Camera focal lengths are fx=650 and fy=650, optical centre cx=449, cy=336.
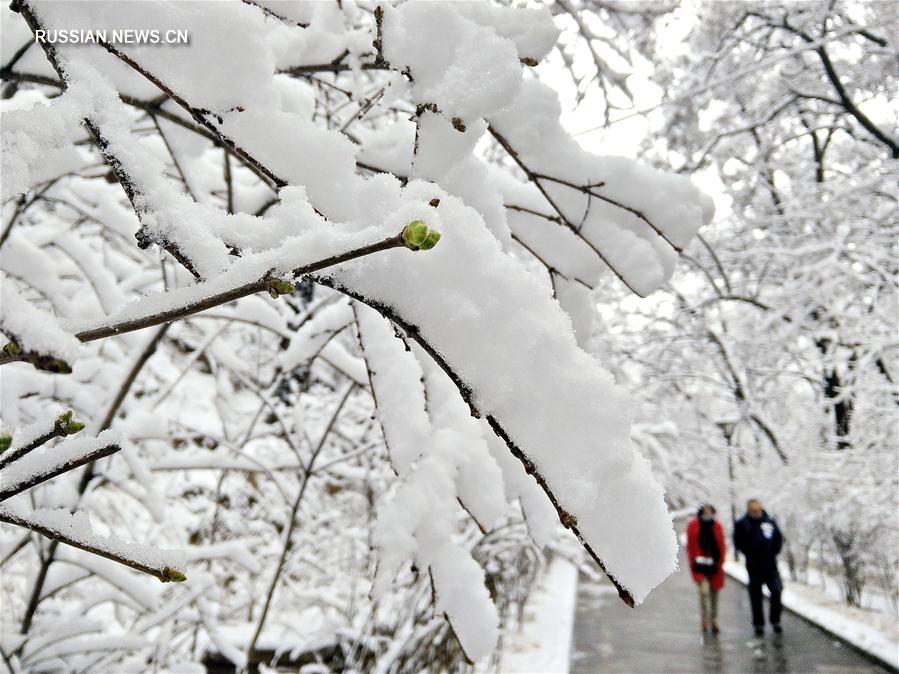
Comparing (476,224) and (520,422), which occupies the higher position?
(476,224)

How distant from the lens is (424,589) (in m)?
3.08

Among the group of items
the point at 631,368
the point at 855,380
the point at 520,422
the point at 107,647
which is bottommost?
the point at 107,647

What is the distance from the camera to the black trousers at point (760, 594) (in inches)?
298

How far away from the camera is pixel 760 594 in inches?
306

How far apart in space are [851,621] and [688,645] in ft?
7.93

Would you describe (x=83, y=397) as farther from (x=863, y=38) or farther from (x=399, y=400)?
(x=863, y=38)

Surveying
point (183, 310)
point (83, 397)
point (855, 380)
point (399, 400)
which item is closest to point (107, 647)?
point (83, 397)

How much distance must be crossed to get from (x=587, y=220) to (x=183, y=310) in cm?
72

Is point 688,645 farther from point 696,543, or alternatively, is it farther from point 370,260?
point 370,260

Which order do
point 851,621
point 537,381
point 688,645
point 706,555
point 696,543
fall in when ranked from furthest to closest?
1. point 696,543
2. point 706,555
3. point 851,621
4. point 688,645
5. point 537,381

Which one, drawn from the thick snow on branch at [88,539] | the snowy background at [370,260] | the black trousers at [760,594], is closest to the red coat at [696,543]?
the black trousers at [760,594]

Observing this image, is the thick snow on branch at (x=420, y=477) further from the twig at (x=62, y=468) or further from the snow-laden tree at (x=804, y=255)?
the snow-laden tree at (x=804, y=255)

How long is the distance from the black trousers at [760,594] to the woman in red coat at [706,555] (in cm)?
39

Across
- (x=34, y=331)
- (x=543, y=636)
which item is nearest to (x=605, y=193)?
(x=34, y=331)
